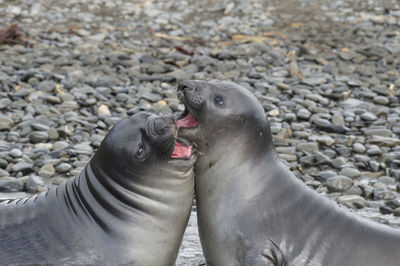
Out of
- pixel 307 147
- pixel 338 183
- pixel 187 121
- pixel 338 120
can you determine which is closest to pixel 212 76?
pixel 338 120

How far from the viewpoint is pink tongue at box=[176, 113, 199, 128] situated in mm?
6449

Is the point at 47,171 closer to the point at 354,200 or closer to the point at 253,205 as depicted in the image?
the point at 354,200

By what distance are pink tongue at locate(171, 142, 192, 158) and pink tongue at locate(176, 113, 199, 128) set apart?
0.20m

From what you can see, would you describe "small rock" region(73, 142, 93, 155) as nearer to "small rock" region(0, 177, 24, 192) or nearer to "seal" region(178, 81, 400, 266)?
"small rock" region(0, 177, 24, 192)

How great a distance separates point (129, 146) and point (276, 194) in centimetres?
131

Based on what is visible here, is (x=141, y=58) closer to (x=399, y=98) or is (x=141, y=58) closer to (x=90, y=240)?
(x=399, y=98)

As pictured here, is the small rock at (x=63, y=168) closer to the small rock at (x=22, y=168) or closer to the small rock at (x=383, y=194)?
the small rock at (x=22, y=168)

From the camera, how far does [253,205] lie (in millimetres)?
6234

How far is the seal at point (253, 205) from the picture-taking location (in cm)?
606

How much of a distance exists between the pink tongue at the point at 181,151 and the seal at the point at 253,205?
0.10 metres

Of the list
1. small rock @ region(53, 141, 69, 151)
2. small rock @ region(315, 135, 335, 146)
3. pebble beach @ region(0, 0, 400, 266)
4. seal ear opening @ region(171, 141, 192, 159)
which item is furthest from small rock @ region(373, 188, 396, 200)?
small rock @ region(53, 141, 69, 151)

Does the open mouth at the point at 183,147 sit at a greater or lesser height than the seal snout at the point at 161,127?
lesser

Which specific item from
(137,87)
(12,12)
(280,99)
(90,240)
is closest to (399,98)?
(280,99)

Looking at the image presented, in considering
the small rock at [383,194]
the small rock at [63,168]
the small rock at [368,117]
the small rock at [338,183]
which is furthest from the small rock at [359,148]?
the small rock at [63,168]
